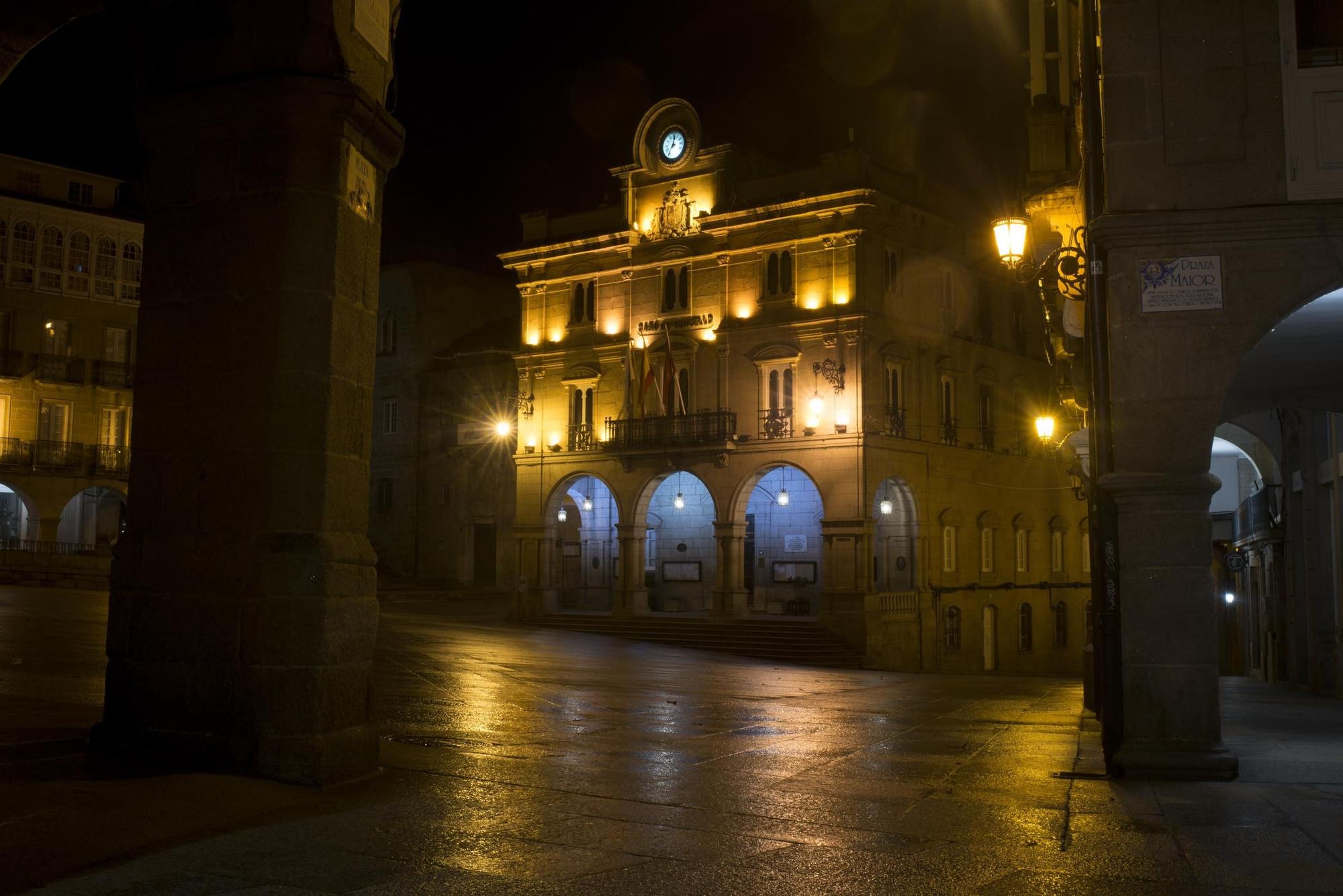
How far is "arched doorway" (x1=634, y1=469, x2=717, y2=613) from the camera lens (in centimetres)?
4197

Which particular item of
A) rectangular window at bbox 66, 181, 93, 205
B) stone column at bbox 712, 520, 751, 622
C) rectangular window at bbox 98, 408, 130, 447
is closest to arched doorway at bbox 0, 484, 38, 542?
rectangular window at bbox 98, 408, 130, 447

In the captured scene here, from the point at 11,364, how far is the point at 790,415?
27.5 metres

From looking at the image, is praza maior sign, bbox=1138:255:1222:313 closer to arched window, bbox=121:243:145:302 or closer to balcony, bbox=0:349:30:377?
balcony, bbox=0:349:30:377

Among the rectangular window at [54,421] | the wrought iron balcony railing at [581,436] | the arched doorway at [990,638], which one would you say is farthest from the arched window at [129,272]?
the arched doorway at [990,638]

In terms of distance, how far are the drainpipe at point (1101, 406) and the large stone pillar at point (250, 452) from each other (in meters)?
5.52

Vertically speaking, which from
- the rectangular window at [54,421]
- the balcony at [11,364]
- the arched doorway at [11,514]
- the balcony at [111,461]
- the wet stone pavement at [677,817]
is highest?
the balcony at [11,364]

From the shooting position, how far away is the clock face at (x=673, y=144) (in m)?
40.2

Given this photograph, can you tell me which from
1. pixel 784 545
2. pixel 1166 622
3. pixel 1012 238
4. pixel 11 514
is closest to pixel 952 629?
pixel 784 545

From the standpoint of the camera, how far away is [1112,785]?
8.82 m

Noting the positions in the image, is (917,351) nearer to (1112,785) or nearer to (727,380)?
(727,380)

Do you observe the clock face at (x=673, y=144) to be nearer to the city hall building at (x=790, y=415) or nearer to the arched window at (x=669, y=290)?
the city hall building at (x=790, y=415)

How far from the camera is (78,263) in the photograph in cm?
4497

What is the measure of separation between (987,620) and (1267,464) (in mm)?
18857

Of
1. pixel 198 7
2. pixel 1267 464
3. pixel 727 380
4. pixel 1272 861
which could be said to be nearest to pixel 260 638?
pixel 198 7
